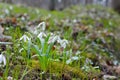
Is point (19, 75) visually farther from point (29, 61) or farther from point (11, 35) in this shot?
point (11, 35)

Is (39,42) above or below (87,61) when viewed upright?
above

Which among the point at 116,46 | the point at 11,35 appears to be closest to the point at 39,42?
the point at 11,35

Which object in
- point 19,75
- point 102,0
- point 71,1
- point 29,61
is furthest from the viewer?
point 102,0

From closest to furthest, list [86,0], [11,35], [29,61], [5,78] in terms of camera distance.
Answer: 1. [5,78]
2. [29,61]
3. [11,35]
4. [86,0]

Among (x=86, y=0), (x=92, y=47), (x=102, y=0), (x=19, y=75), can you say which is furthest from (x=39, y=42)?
(x=102, y=0)

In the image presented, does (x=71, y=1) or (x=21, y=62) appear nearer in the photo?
(x=21, y=62)

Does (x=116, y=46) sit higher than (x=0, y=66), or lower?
lower

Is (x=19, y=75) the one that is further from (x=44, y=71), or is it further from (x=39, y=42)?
(x=39, y=42)

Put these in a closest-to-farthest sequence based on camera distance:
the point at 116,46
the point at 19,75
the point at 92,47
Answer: the point at 19,75 < the point at 92,47 < the point at 116,46

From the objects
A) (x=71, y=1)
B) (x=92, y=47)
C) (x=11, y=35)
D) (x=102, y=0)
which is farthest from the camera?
(x=102, y=0)
